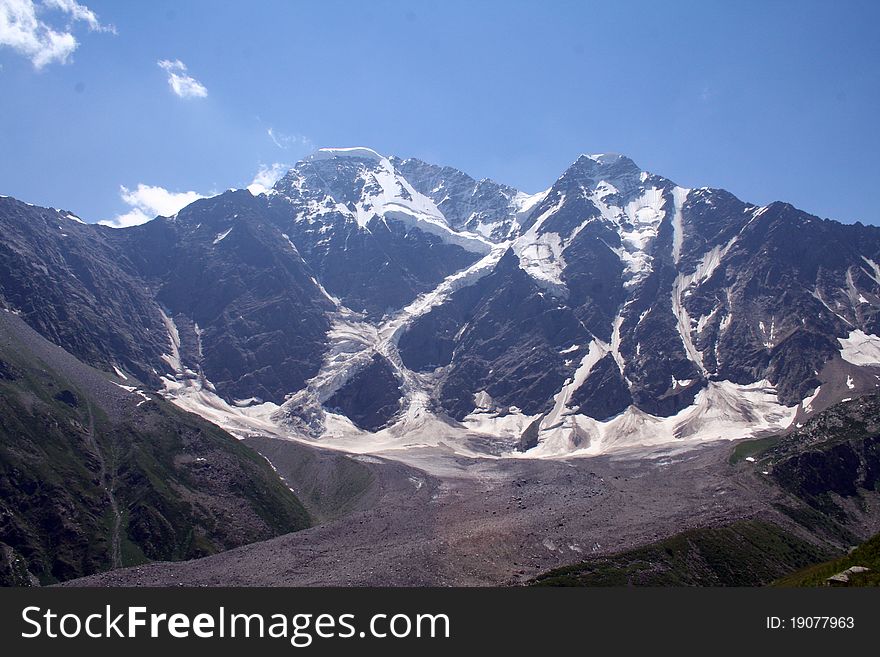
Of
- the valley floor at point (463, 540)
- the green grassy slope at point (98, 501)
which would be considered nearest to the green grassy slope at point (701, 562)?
the valley floor at point (463, 540)

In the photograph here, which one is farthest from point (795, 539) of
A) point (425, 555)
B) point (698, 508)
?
point (425, 555)

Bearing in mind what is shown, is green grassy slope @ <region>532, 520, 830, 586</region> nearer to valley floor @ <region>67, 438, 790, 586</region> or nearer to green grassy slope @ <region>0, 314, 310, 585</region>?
valley floor @ <region>67, 438, 790, 586</region>

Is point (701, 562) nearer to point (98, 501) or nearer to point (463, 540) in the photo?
point (463, 540)

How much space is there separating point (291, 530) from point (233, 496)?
62.8ft

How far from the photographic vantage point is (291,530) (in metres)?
183

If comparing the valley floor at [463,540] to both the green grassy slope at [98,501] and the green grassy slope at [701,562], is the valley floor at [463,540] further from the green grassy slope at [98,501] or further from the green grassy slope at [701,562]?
the green grassy slope at [98,501]

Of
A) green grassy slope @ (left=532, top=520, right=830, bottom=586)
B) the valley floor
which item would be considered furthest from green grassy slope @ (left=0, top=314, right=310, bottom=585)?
green grassy slope @ (left=532, top=520, right=830, bottom=586)

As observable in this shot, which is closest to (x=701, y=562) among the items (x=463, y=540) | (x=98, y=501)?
(x=463, y=540)

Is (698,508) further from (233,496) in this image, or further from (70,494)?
(70,494)

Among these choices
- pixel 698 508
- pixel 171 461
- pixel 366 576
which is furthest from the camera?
pixel 171 461

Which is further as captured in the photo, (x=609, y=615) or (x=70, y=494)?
(x=70, y=494)

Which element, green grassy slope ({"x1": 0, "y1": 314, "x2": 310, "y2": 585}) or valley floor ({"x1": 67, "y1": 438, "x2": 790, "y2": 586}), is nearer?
valley floor ({"x1": 67, "y1": 438, "x2": 790, "y2": 586})

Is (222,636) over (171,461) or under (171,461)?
under

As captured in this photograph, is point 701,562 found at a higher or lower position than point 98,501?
lower
